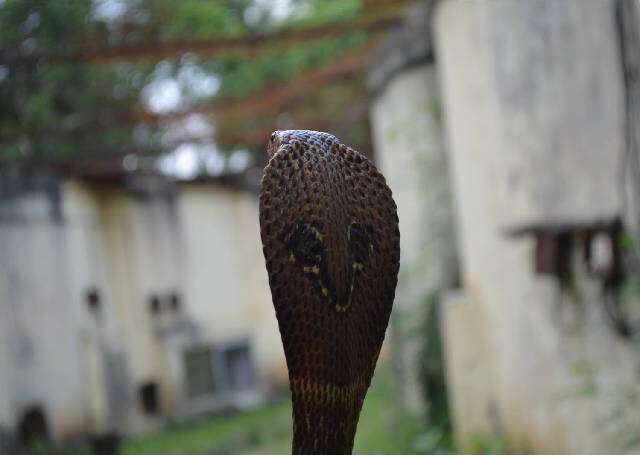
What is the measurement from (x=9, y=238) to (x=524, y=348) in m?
7.33

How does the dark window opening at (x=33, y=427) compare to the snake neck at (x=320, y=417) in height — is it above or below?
below

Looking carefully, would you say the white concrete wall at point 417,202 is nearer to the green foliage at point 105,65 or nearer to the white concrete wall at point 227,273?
the green foliage at point 105,65

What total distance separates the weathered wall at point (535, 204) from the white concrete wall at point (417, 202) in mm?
1697

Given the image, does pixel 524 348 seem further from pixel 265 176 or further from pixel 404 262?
pixel 265 176

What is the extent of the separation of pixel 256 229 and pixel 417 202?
272 inches

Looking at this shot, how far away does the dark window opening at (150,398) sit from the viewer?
12.9 meters

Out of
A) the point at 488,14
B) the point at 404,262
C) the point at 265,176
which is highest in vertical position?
the point at 488,14

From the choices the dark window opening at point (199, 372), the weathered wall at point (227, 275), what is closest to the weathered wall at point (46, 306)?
the dark window opening at point (199, 372)

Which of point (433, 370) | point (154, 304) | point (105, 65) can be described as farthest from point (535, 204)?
point (105, 65)

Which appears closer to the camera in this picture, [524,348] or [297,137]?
[297,137]

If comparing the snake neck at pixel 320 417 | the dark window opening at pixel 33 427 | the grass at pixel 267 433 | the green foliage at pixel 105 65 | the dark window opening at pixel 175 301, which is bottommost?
the grass at pixel 267 433

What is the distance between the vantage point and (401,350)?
874 cm

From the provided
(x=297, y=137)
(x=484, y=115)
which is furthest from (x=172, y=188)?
(x=297, y=137)

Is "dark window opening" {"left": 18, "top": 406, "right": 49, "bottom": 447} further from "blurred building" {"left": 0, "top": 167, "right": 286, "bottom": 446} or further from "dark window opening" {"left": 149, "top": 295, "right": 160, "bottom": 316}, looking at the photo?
"dark window opening" {"left": 149, "top": 295, "right": 160, "bottom": 316}
